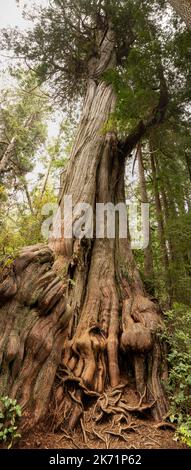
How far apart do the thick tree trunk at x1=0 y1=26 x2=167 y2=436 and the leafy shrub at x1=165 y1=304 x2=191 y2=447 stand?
0.15 metres

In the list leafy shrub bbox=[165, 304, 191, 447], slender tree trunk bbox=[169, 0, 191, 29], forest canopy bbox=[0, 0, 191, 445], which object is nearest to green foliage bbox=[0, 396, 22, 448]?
forest canopy bbox=[0, 0, 191, 445]

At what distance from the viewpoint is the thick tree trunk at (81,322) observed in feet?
8.78

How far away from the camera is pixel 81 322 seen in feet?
13.5

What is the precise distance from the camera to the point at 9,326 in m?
2.62

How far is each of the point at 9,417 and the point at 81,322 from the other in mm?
1873

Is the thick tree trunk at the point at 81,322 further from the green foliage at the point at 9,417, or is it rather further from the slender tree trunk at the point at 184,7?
the slender tree trunk at the point at 184,7

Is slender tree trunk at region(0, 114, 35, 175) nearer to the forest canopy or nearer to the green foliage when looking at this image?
the forest canopy

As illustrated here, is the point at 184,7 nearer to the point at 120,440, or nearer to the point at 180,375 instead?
the point at 180,375

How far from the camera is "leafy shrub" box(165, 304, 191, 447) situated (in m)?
3.10

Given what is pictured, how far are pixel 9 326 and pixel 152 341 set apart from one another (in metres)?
2.02

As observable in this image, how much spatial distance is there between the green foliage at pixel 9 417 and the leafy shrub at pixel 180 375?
175 centimetres

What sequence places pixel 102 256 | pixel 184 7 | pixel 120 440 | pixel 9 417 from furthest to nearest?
pixel 102 256 < pixel 184 7 < pixel 120 440 < pixel 9 417

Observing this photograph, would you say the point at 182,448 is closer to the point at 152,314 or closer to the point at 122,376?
the point at 122,376

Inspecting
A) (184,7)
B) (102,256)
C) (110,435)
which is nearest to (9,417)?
(110,435)
